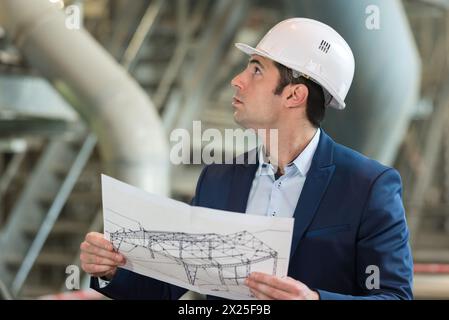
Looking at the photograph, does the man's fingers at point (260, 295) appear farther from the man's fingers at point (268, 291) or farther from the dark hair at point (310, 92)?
the dark hair at point (310, 92)

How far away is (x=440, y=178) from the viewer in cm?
1062

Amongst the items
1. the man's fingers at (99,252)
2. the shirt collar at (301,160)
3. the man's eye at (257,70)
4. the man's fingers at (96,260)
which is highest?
the man's eye at (257,70)

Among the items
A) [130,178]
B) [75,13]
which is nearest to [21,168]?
[130,178]

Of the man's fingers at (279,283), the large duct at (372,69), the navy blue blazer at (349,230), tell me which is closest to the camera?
the man's fingers at (279,283)

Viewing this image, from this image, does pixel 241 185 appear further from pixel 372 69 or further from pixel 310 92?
pixel 372 69

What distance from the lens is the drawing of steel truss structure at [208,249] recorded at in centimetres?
145

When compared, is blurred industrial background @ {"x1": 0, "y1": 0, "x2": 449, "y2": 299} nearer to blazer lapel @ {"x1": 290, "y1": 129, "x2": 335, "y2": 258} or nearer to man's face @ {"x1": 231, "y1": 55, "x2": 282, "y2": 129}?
man's face @ {"x1": 231, "y1": 55, "x2": 282, "y2": 129}

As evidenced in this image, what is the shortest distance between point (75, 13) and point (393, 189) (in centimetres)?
138

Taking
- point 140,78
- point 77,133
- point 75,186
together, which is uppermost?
point 140,78

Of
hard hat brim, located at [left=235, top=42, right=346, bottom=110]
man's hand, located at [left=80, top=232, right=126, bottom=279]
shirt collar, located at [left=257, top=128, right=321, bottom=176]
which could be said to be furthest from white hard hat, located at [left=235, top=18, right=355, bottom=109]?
man's hand, located at [left=80, top=232, right=126, bottom=279]

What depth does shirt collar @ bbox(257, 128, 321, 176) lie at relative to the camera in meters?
1.71

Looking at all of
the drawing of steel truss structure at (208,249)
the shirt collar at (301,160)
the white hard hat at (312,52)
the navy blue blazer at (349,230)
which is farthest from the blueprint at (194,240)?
the white hard hat at (312,52)

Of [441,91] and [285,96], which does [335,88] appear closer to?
[285,96]

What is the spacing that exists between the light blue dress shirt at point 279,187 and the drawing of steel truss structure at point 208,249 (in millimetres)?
230
